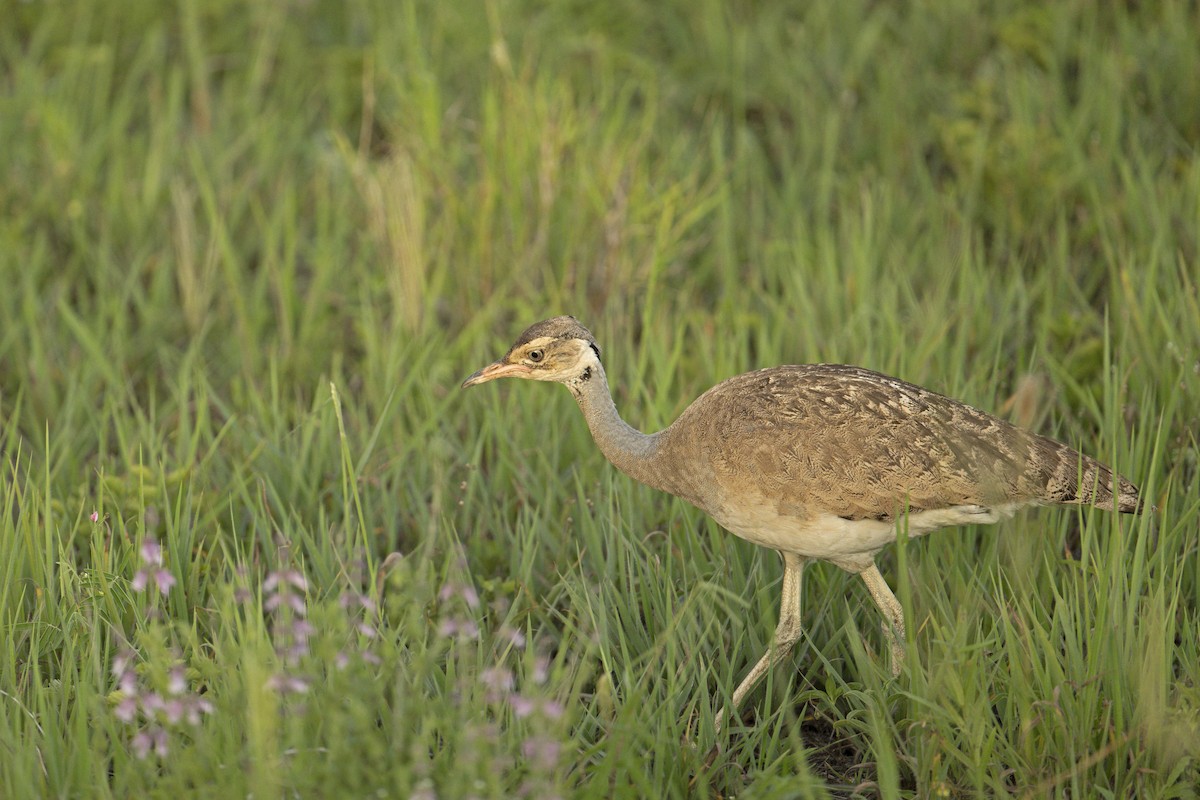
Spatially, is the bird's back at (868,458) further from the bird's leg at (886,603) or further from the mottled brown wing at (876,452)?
the bird's leg at (886,603)

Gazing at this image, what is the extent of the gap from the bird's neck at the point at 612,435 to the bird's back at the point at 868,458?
163mm

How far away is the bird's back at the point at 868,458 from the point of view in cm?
373

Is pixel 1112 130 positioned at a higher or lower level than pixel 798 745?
higher

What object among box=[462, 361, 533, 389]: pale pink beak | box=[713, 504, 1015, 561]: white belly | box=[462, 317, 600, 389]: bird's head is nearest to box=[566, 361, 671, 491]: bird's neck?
box=[462, 317, 600, 389]: bird's head

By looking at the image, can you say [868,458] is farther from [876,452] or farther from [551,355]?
[551,355]

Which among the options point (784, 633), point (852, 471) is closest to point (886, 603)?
point (784, 633)

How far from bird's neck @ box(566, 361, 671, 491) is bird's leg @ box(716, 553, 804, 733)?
448mm

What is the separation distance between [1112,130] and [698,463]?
11.5 ft

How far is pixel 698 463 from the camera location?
3916 mm

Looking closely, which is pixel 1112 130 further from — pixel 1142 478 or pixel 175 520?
pixel 175 520

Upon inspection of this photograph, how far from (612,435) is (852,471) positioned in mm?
759

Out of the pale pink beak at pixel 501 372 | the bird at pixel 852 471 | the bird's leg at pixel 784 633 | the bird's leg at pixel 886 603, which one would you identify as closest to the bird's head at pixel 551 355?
the pale pink beak at pixel 501 372

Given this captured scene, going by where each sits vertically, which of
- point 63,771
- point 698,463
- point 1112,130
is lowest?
point 63,771

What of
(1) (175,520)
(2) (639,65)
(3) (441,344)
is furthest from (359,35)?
(1) (175,520)
